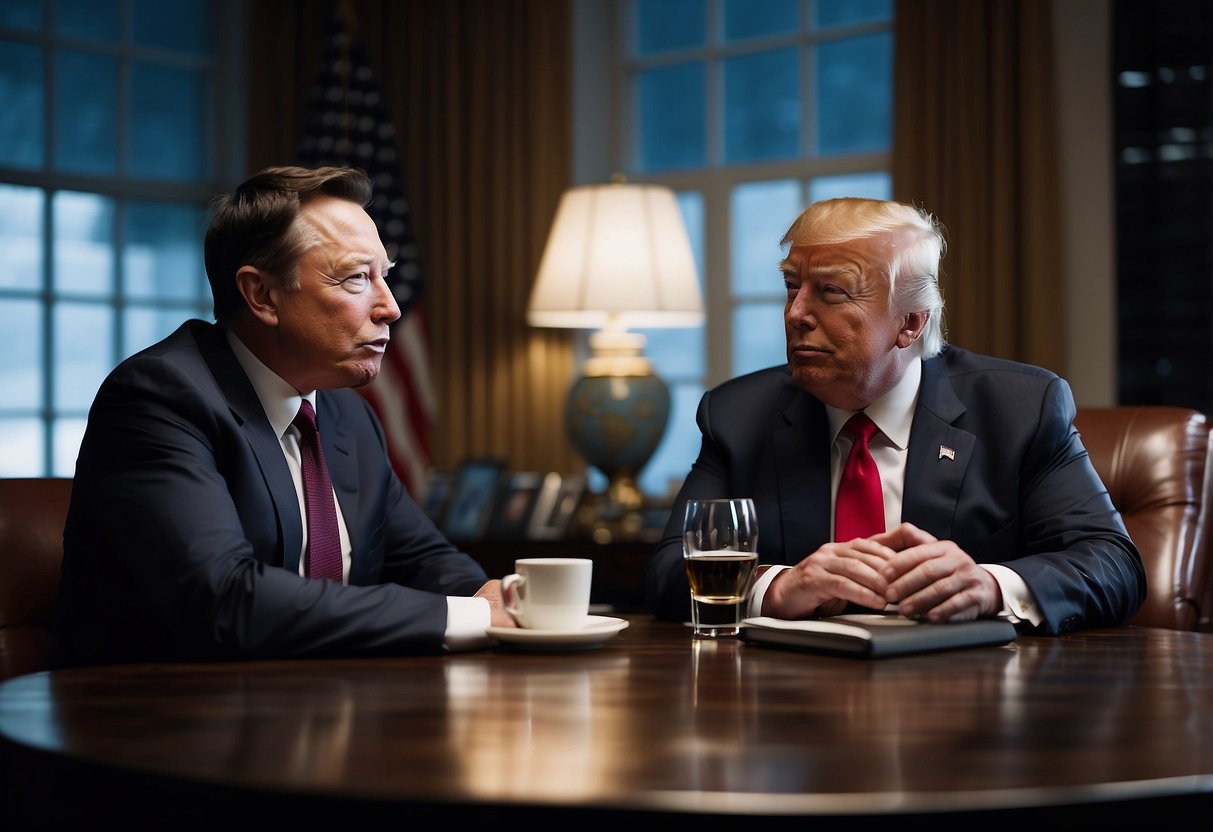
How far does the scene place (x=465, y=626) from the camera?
161 centimetres

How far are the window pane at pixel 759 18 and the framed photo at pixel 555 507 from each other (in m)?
1.90

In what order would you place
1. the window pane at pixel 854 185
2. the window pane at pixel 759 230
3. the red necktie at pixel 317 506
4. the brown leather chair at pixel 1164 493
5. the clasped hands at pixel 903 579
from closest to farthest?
the clasped hands at pixel 903 579, the red necktie at pixel 317 506, the brown leather chair at pixel 1164 493, the window pane at pixel 854 185, the window pane at pixel 759 230

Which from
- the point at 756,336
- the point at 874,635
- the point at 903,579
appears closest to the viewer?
the point at 874,635

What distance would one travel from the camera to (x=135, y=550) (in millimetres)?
1644

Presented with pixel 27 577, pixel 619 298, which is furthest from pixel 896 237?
pixel 619 298

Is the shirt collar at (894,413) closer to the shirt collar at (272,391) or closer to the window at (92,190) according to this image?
the shirt collar at (272,391)

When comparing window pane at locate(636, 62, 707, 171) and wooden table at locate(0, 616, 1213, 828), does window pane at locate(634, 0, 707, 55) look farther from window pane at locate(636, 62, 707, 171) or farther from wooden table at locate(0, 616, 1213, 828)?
wooden table at locate(0, 616, 1213, 828)

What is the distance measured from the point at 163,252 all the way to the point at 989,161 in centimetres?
345

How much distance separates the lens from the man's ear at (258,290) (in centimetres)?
203

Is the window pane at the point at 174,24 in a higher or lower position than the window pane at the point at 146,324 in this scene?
higher

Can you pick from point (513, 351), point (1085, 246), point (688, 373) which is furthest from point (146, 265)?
point (1085, 246)

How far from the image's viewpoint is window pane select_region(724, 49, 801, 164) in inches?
194

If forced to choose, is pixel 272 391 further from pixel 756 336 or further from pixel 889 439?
pixel 756 336

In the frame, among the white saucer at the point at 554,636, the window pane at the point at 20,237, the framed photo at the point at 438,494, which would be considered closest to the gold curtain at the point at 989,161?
the framed photo at the point at 438,494
